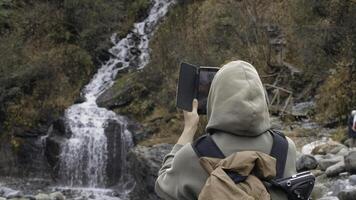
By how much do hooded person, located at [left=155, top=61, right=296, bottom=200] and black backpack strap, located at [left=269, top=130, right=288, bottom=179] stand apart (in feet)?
0.06

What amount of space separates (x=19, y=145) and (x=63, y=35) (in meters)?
6.58

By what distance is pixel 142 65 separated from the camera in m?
22.7

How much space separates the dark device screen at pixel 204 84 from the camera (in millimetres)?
2518

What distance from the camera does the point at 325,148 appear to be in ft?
36.4

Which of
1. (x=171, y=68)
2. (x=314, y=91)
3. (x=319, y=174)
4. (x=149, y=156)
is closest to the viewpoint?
(x=319, y=174)

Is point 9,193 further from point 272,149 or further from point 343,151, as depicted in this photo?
point 272,149

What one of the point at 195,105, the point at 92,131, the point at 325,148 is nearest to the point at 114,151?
the point at 92,131

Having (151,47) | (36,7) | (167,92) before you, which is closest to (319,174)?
(167,92)

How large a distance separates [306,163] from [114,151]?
9.31m

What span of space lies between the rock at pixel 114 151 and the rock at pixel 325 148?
25.9ft

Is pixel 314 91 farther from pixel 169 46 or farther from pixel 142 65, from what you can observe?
pixel 142 65

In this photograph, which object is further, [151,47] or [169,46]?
[151,47]

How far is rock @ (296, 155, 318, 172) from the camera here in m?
9.81

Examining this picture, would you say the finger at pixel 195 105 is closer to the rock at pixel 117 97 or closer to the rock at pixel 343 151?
the rock at pixel 343 151
